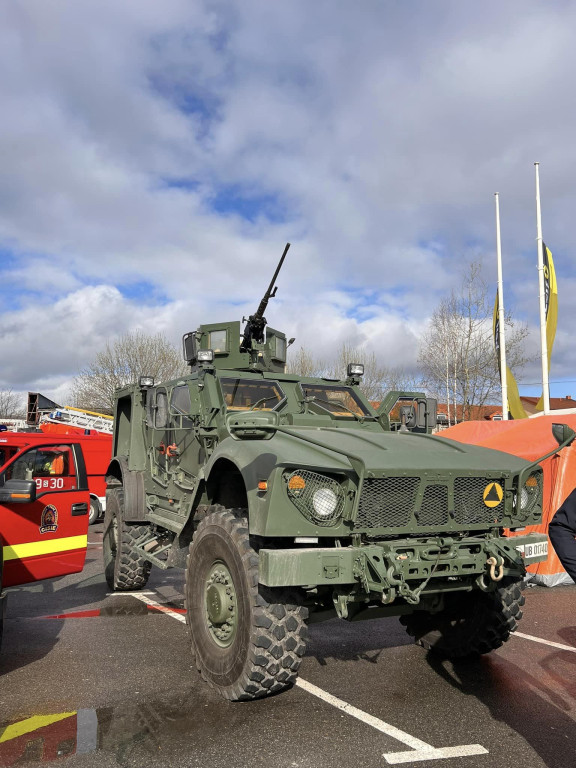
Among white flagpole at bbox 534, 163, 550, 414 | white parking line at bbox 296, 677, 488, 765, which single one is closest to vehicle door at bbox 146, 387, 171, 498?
white parking line at bbox 296, 677, 488, 765

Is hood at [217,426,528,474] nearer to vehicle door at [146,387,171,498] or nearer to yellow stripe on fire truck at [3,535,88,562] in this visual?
vehicle door at [146,387,171,498]

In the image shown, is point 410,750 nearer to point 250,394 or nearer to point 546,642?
point 546,642

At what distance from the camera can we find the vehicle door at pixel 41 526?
4875 mm

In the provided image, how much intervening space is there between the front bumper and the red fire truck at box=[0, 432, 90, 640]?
2.11 metres

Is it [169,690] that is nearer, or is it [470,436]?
[169,690]

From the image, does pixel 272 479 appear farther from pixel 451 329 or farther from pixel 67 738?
pixel 451 329

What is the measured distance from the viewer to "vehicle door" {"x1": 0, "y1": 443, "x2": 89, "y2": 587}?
4.88 m

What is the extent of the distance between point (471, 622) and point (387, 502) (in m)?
1.60

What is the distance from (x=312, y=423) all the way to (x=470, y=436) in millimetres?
5380

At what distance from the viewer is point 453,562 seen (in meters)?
3.87

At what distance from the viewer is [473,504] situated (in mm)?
4266

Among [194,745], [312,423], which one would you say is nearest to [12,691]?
[194,745]

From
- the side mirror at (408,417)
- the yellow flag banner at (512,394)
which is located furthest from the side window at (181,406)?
the yellow flag banner at (512,394)

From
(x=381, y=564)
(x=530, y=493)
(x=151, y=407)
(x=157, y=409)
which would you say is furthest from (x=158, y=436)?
(x=530, y=493)
